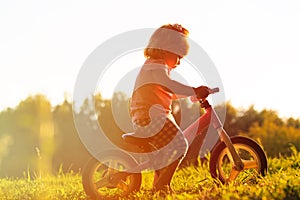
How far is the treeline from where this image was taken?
16859 millimetres

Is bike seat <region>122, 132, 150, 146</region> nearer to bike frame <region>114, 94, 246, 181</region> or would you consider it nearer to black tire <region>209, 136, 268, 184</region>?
bike frame <region>114, 94, 246, 181</region>

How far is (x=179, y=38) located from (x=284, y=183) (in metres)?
1.89

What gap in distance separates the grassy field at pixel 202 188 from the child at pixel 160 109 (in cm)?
33

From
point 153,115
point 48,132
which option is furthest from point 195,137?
point 48,132

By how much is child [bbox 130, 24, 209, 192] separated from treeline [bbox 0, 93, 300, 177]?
10423mm

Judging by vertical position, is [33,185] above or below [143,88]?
below

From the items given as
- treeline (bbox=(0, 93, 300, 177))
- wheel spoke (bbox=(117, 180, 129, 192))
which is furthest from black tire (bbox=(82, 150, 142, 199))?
treeline (bbox=(0, 93, 300, 177))

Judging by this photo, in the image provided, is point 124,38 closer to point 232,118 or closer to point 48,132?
point 48,132

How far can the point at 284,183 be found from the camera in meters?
4.35

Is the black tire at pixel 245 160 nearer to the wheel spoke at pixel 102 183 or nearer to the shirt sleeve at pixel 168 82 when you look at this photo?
the shirt sleeve at pixel 168 82

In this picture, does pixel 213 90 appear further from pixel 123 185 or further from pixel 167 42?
pixel 123 185

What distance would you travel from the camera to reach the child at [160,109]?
523cm

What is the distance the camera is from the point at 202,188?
5.63m

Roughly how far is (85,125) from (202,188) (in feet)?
43.2
